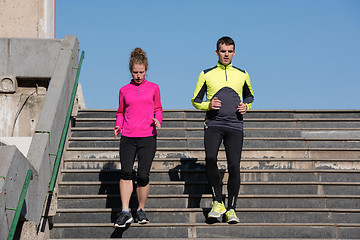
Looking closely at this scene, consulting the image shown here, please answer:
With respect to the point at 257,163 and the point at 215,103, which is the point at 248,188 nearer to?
the point at 257,163

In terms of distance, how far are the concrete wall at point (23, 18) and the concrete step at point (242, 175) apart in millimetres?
3596

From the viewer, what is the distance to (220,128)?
709 centimetres

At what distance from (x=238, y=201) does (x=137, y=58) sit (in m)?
2.26

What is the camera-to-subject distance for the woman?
700 centimetres

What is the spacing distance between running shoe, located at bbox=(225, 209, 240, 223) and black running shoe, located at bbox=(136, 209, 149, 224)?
0.90 meters

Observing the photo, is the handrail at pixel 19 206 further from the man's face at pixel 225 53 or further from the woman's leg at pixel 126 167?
the man's face at pixel 225 53

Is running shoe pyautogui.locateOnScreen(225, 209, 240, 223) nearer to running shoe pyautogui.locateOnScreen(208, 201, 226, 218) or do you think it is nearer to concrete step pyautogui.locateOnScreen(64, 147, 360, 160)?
running shoe pyautogui.locateOnScreen(208, 201, 226, 218)

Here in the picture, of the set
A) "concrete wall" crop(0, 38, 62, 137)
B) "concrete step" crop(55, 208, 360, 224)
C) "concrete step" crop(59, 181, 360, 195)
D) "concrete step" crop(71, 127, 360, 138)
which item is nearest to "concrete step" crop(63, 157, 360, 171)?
"concrete step" crop(59, 181, 360, 195)

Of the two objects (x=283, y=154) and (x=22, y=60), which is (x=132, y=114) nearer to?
(x=283, y=154)

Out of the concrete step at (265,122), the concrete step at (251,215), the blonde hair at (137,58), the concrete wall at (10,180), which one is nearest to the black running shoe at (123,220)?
the concrete step at (251,215)

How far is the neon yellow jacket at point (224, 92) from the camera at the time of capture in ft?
23.3

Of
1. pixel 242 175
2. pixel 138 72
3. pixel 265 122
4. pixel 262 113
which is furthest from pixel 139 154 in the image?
pixel 262 113

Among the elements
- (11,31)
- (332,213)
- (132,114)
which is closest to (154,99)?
(132,114)

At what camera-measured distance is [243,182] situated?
→ 8.14 m
